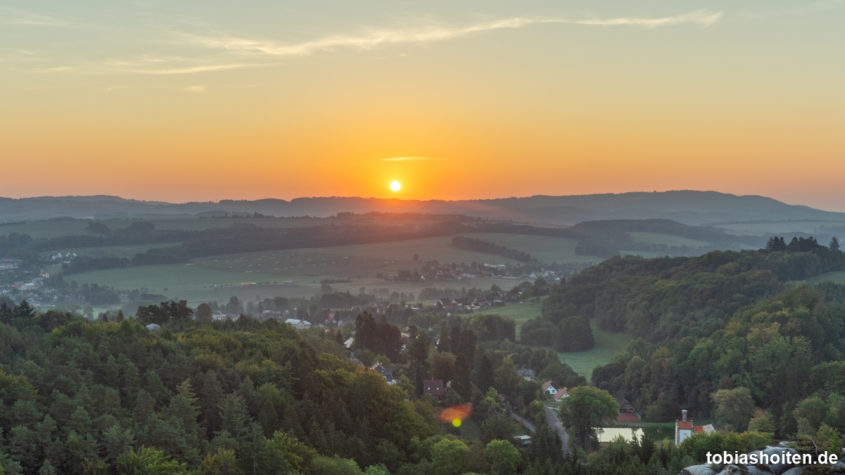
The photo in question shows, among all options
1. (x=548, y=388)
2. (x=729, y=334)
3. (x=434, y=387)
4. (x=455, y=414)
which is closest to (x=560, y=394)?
(x=548, y=388)

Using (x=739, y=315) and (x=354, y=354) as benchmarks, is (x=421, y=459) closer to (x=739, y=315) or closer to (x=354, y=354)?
(x=354, y=354)

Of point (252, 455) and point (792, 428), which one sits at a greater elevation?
point (252, 455)

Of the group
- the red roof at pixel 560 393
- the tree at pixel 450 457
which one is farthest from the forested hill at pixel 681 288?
the tree at pixel 450 457

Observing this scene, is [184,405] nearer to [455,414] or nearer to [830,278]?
[455,414]

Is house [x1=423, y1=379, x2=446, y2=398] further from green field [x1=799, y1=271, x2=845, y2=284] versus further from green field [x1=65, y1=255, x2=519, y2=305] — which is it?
green field [x1=65, y1=255, x2=519, y2=305]

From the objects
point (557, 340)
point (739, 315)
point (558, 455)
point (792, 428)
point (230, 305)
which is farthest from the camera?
point (230, 305)

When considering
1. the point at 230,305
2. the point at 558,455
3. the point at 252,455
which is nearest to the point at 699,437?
the point at 558,455

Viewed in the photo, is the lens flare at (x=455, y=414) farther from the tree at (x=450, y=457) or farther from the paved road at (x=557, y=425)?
the tree at (x=450, y=457)
